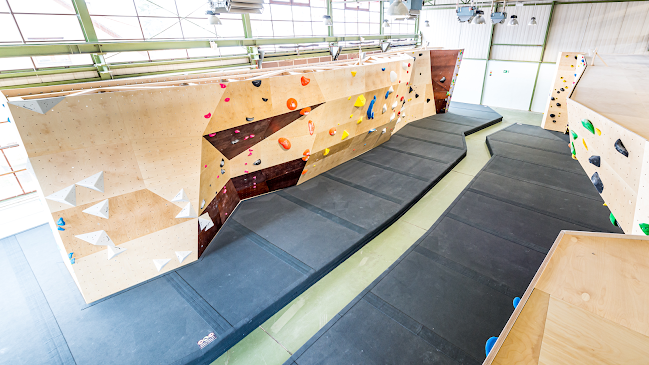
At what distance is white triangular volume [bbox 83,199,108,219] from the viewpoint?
3.28 m

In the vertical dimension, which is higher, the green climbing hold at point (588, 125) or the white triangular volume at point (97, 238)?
the green climbing hold at point (588, 125)

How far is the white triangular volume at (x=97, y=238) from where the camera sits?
330cm

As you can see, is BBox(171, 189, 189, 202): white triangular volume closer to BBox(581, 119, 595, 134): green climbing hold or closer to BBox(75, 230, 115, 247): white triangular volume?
BBox(75, 230, 115, 247): white triangular volume

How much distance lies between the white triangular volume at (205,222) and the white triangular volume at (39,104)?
203 centimetres

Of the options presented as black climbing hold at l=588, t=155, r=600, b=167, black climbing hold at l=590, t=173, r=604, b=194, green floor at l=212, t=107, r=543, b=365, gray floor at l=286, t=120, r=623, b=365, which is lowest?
green floor at l=212, t=107, r=543, b=365

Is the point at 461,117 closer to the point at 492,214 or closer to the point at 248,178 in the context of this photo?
the point at 492,214

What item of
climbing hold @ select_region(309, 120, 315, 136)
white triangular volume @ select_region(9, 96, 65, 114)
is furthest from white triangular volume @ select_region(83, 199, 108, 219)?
climbing hold @ select_region(309, 120, 315, 136)

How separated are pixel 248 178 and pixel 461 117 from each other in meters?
8.98

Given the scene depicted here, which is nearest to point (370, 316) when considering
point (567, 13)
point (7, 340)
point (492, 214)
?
point (492, 214)

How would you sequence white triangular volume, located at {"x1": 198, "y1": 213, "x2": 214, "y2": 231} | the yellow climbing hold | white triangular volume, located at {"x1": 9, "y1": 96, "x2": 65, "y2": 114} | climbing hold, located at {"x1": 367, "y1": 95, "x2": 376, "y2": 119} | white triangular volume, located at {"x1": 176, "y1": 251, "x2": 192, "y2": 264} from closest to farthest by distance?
1. white triangular volume, located at {"x1": 9, "y1": 96, "x2": 65, "y2": 114}
2. white triangular volume, located at {"x1": 176, "y1": 251, "x2": 192, "y2": 264}
3. white triangular volume, located at {"x1": 198, "y1": 213, "x2": 214, "y2": 231}
4. the yellow climbing hold
5. climbing hold, located at {"x1": 367, "y1": 95, "x2": 376, "y2": 119}

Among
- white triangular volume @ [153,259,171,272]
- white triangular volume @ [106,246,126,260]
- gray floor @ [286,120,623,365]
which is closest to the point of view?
gray floor @ [286,120,623,365]

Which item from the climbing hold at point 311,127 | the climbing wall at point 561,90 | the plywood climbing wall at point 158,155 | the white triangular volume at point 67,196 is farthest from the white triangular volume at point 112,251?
the climbing wall at point 561,90

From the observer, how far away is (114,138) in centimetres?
334

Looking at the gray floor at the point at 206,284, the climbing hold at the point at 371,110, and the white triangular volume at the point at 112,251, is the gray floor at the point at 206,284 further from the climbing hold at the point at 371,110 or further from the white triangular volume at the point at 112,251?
the climbing hold at the point at 371,110
